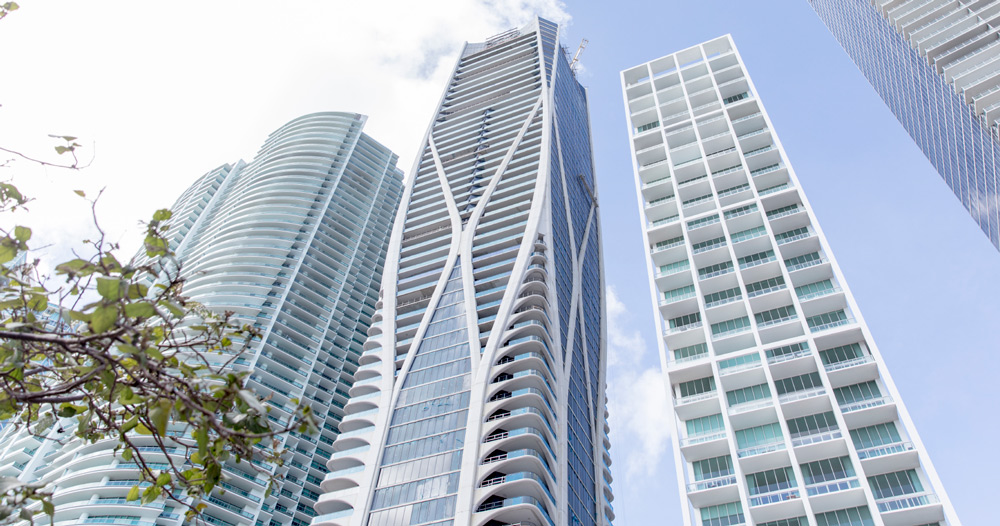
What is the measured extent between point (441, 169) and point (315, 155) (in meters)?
28.7

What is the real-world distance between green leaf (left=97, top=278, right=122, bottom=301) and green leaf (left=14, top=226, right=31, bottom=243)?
1.55 m

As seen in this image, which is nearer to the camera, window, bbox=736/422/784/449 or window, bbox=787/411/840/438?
window, bbox=787/411/840/438

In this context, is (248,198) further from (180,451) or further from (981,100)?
(981,100)

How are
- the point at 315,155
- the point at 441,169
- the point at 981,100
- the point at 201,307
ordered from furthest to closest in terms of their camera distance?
the point at 315,155 < the point at 441,169 < the point at 981,100 < the point at 201,307

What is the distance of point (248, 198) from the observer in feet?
367

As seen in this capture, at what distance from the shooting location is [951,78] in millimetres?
70375

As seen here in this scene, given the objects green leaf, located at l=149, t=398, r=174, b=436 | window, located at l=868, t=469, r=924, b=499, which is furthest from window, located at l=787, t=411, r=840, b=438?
green leaf, located at l=149, t=398, r=174, b=436

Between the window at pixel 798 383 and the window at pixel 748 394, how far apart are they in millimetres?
780

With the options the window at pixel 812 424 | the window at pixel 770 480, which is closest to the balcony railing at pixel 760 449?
the window at pixel 770 480

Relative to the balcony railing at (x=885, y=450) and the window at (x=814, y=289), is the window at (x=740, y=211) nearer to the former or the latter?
the window at (x=814, y=289)

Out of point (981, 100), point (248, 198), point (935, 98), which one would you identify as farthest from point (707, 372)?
point (248, 198)

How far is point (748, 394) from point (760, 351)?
9.79 ft

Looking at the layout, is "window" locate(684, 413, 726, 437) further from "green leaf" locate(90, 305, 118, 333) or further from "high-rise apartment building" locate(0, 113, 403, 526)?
"green leaf" locate(90, 305, 118, 333)

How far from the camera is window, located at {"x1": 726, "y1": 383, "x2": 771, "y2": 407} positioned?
151 feet
